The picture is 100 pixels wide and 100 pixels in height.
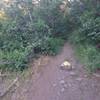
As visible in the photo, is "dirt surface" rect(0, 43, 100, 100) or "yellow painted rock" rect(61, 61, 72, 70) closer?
"dirt surface" rect(0, 43, 100, 100)

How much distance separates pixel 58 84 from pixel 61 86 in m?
0.14

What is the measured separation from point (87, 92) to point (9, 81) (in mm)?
2380

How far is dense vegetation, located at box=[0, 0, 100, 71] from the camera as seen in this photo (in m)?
7.19

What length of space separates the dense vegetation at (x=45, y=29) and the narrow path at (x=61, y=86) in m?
0.53

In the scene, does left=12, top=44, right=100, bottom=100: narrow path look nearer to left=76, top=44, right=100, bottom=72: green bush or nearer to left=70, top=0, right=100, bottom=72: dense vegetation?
left=76, top=44, right=100, bottom=72: green bush

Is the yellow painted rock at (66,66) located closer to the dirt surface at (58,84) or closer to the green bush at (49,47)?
the dirt surface at (58,84)

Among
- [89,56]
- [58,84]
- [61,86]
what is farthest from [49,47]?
[61,86]

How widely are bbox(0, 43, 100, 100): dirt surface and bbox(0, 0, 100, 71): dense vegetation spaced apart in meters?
0.46

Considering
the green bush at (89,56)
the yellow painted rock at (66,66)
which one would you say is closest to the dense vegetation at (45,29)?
the green bush at (89,56)

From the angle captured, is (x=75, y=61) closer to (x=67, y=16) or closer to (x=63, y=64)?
(x=63, y=64)

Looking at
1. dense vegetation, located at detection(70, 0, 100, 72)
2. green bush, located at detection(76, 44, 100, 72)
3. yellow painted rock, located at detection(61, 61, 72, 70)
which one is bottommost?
yellow painted rock, located at detection(61, 61, 72, 70)

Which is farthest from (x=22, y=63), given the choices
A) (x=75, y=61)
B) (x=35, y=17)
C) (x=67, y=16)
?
(x=67, y=16)

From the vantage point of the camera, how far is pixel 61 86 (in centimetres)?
607

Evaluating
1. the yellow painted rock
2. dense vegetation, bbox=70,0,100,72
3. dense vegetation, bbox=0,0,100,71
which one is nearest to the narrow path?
the yellow painted rock
